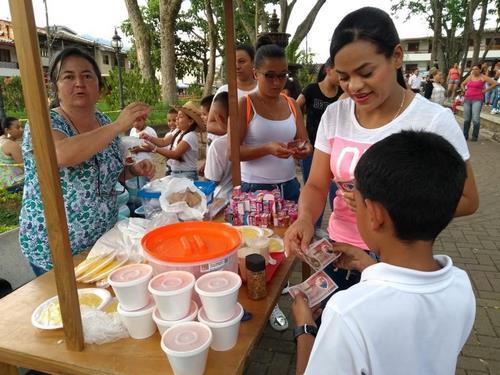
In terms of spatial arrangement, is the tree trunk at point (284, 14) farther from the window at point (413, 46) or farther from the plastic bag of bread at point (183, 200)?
the window at point (413, 46)

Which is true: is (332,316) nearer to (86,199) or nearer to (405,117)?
(405,117)

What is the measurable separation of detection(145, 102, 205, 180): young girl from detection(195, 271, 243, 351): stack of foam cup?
2.89 metres

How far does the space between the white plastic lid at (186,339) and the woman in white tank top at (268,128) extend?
5.14ft

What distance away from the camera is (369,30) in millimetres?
1393

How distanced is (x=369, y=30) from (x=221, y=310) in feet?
3.84

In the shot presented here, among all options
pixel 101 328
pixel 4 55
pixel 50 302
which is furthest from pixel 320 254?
pixel 4 55

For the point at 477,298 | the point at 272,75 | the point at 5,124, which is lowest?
the point at 477,298

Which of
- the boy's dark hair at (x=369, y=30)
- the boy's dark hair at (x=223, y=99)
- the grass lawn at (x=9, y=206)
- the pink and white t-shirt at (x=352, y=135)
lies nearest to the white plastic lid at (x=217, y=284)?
the pink and white t-shirt at (x=352, y=135)

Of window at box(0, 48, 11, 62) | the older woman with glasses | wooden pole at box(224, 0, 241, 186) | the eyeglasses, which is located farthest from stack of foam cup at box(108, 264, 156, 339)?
window at box(0, 48, 11, 62)

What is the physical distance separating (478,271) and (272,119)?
2.72 meters

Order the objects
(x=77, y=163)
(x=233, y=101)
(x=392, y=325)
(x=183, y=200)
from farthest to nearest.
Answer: (x=233, y=101) → (x=183, y=200) → (x=77, y=163) → (x=392, y=325)

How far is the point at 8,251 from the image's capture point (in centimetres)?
260

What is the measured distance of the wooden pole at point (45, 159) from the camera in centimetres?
100

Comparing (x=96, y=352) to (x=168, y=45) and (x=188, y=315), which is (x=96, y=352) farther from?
(x=168, y=45)
